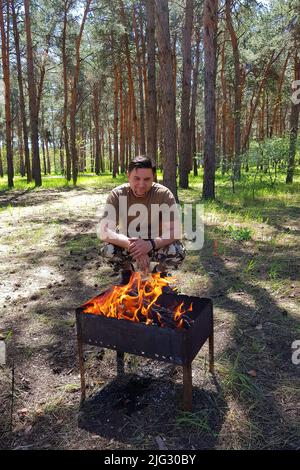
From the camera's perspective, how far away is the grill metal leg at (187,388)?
2742 mm

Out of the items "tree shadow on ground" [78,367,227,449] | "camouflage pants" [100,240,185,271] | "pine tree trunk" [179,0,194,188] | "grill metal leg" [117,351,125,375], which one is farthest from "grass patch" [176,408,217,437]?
"pine tree trunk" [179,0,194,188]

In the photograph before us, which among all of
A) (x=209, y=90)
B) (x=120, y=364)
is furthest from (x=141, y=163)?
(x=209, y=90)

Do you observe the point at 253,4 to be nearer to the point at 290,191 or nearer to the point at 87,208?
the point at 290,191

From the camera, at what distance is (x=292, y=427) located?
8.92ft

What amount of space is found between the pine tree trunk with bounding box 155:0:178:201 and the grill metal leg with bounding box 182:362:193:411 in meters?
7.74

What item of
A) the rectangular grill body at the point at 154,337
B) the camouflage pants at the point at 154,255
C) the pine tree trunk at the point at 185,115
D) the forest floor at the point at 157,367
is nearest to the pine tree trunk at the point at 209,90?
the pine tree trunk at the point at 185,115

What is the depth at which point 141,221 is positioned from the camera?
13.4ft

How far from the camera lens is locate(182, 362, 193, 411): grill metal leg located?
2742 mm

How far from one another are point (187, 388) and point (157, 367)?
0.76m

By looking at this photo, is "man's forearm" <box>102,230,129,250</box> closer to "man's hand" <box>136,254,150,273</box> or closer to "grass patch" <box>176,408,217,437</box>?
"man's hand" <box>136,254,150,273</box>

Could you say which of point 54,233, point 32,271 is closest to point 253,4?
point 54,233

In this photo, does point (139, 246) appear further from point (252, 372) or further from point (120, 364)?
point (252, 372)

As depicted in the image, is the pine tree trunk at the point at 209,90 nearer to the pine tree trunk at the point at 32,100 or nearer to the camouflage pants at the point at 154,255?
the camouflage pants at the point at 154,255
